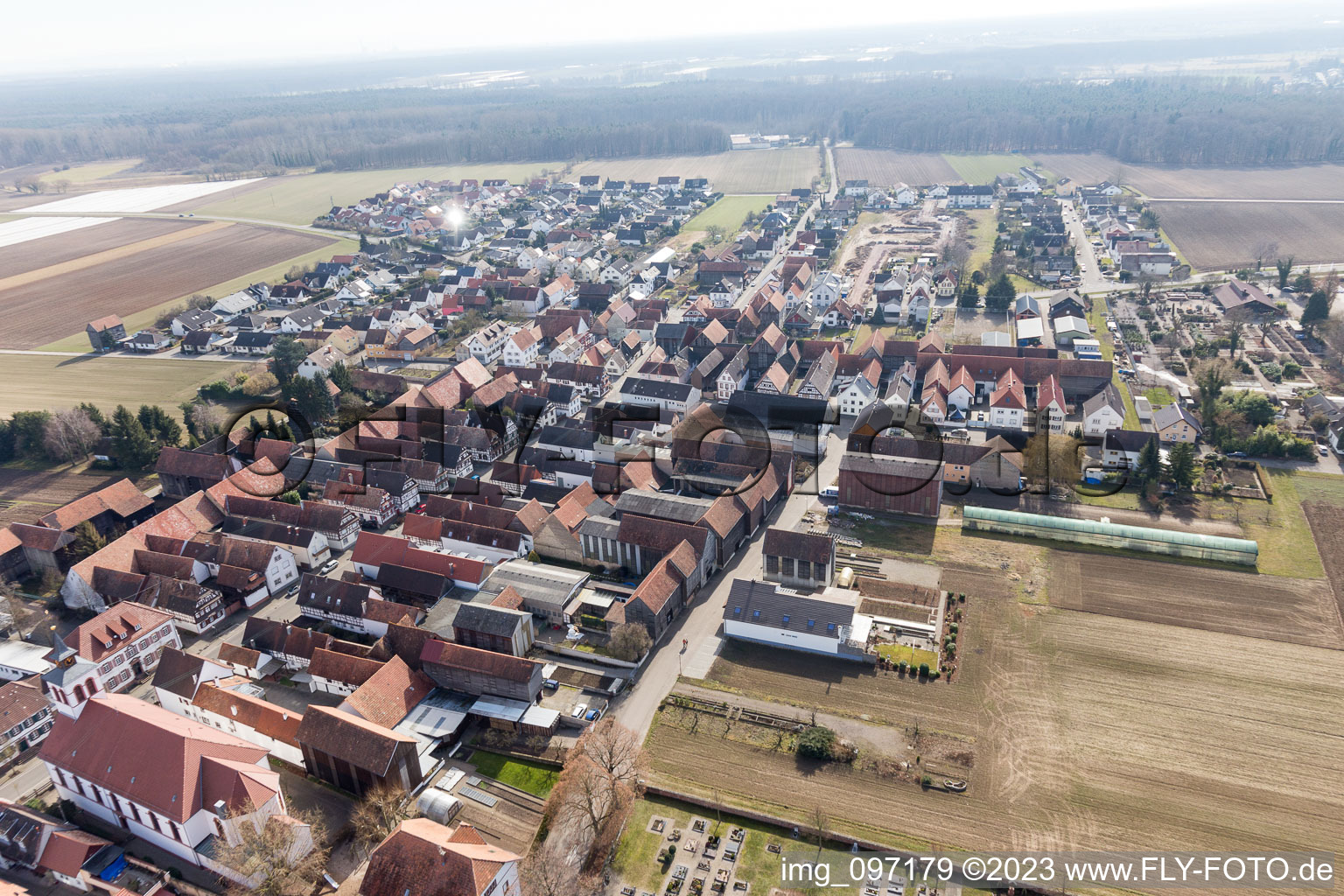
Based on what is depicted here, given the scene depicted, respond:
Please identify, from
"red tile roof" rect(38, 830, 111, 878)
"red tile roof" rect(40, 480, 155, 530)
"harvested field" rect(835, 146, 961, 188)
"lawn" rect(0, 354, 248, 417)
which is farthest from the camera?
"harvested field" rect(835, 146, 961, 188)

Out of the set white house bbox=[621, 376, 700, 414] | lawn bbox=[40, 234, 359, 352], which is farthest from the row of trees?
white house bbox=[621, 376, 700, 414]

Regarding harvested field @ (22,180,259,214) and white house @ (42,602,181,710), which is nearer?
white house @ (42,602,181,710)

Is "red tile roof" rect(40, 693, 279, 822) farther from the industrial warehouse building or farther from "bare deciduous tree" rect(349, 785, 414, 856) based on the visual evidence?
the industrial warehouse building

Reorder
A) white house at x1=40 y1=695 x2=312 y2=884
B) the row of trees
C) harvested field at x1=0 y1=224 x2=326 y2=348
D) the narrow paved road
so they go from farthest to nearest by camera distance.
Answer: harvested field at x1=0 y1=224 x2=326 y2=348 < the row of trees < the narrow paved road < white house at x1=40 y1=695 x2=312 y2=884

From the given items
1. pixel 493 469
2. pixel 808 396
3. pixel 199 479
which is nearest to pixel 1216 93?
pixel 808 396

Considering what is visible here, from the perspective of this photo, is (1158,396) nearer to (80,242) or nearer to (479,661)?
(479,661)

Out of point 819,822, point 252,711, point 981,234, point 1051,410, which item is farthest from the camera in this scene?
point 981,234

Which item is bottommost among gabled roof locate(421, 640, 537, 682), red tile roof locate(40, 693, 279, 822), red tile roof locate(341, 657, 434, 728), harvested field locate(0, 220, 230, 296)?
red tile roof locate(341, 657, 434, 728)

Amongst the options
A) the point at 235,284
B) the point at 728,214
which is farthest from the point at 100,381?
the point at 728,214
